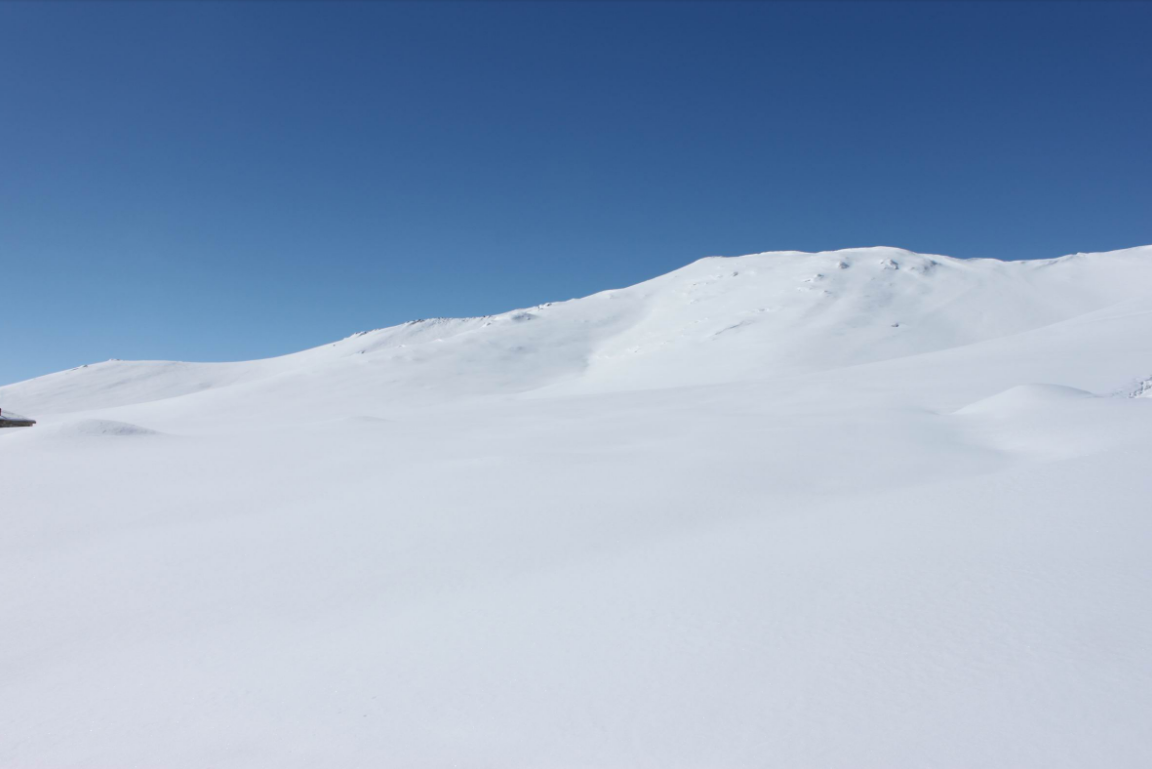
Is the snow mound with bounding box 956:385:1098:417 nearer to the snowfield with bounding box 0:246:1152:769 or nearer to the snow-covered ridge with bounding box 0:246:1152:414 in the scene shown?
the snowfield with bounding box 0:246:1152:769

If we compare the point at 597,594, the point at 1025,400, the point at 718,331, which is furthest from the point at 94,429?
the point at 718,331

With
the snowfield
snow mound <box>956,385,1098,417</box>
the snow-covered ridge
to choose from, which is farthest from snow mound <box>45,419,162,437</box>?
the snow-covered ridge

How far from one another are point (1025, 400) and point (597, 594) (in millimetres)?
11389

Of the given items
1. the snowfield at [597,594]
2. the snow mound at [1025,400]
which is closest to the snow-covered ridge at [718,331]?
the snow mound at [1025,400]

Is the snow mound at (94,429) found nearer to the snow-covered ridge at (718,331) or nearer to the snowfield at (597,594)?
the snowfield at (597,594)

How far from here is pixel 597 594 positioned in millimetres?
4766

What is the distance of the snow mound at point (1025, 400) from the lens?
11711 millimetres

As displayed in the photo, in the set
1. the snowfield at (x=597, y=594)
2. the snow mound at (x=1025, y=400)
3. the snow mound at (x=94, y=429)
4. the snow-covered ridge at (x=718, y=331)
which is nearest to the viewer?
the snowfield at (x=597, y=594)

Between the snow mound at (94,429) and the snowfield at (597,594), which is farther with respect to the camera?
the snow mound at (94,429)

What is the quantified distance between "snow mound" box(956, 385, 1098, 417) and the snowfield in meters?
0.10

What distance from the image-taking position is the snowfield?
121 inches

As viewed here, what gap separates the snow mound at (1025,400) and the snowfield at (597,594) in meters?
0.10

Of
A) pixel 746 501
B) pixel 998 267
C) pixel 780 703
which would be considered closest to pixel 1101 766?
pixel 780 703

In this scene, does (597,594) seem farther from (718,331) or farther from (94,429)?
(718,331)
